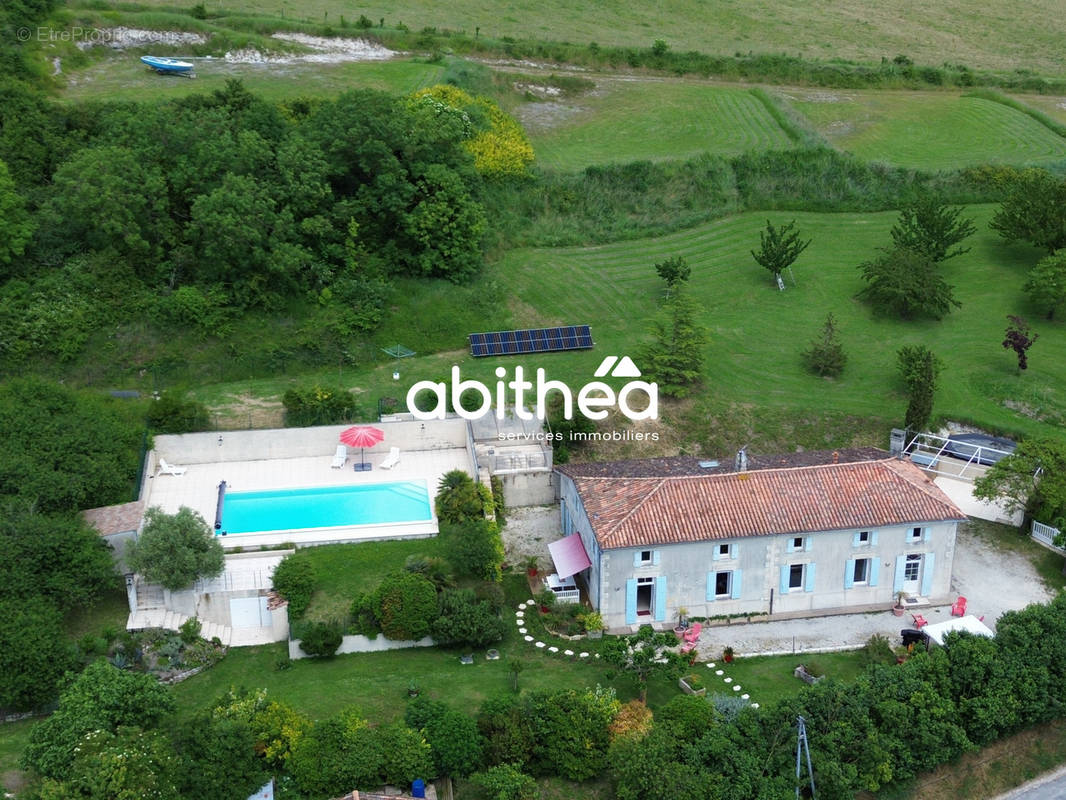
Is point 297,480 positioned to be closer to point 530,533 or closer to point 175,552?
point 175,552

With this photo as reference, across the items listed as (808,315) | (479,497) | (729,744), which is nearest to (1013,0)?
(808,315)

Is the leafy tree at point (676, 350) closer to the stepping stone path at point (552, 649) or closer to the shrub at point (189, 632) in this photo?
the stepping stone path at point (552, 649)

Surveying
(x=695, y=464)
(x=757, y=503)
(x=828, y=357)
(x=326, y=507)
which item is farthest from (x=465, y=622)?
(x=828, y=357)

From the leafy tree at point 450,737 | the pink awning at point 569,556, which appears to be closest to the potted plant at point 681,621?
the pink awning at point 569,556

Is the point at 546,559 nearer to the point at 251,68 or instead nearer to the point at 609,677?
the point at 609,677

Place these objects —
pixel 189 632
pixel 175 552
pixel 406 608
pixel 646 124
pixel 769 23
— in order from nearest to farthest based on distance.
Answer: pixel 406 608 → pixel 189 632 → pixel 175 552 → pixel 646 124 → pixel 769 23

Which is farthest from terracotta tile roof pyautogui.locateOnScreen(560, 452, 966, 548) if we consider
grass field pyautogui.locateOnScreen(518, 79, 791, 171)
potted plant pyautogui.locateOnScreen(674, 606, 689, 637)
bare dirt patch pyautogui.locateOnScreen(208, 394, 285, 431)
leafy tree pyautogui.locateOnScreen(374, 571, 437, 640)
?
grass field pyautogui.locateOnScreen(518, 79, 791, 171)
